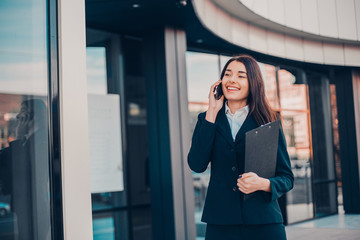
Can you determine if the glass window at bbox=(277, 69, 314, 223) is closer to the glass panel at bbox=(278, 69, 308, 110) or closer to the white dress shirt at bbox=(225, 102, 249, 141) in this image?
the glass panel at bbox=(278, 69, 308, 110)

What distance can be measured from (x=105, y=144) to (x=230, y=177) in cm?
400

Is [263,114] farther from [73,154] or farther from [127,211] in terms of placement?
[127,211]

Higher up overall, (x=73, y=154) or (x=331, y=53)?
(x=331, y=53)

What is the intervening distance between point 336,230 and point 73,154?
7129 mm

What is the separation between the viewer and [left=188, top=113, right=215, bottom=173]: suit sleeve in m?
2.28

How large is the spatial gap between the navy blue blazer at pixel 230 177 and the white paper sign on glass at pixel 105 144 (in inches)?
146

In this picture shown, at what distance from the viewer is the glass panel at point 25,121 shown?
2.60 meters

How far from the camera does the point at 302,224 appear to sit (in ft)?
31.7

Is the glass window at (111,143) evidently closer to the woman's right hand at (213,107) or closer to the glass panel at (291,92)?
the woman's right hand at (213,107)

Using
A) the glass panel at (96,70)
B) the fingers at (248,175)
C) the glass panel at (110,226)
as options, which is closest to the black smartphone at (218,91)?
the fingers at (248,175)

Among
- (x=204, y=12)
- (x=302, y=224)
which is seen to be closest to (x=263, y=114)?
(x=204, y=12)

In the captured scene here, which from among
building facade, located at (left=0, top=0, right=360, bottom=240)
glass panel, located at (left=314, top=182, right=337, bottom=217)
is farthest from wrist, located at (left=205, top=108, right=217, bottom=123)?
glass panel, located at (left=314, top=182, right=337, bottom=217)

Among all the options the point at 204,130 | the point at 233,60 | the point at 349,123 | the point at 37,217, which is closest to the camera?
the point at 204,130

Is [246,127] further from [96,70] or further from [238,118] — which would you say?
[96,70]
